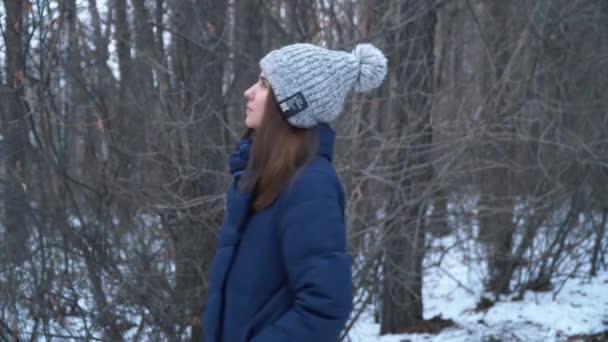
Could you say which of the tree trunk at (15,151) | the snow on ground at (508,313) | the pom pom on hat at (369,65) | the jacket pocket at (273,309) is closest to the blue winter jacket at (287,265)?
the jacket pocket at (273,309)

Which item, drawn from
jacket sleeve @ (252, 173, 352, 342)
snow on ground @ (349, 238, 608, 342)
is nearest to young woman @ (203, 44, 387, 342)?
jacket sleeve @ (252, 173, 352, 342)

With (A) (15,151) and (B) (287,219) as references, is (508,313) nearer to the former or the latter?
(A) (15,151)

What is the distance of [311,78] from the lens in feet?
7.20

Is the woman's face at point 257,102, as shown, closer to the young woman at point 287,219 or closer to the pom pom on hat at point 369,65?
the young woman at point 287,219

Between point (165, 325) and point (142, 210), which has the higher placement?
point (142, 210)

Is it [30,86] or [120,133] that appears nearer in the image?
[30,86]

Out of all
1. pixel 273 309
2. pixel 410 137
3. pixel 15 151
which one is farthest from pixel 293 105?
pixel 15 151

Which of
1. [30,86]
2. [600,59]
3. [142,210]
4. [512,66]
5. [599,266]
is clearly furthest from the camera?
[599,266]

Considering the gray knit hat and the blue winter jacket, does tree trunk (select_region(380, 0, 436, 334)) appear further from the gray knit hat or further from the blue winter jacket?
the blue winter jacket

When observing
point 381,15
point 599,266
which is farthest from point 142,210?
point 599,266

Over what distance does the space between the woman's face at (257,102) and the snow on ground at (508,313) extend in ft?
14.7

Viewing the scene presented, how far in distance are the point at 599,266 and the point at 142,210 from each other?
6122 mm

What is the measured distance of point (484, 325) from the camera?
7141mm

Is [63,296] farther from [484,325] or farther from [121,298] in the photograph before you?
[484,325]
